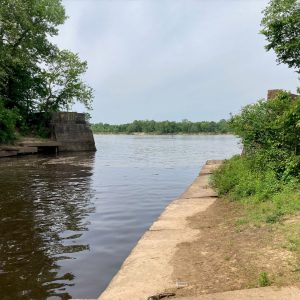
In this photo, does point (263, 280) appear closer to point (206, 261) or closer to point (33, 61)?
point (206, 261)

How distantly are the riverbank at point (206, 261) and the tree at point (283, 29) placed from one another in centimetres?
1773

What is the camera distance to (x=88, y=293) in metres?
4.64

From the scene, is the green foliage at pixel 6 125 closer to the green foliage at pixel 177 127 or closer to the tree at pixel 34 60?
the tree at pixel 34 60

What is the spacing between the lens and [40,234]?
7164 mm

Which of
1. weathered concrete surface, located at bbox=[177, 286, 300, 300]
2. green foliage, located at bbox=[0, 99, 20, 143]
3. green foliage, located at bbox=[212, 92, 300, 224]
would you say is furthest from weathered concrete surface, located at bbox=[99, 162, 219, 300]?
green foliage, located at bbox=[0, 99, 20, 143]

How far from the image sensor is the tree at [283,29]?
70.7 feet

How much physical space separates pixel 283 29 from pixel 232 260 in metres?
20.7

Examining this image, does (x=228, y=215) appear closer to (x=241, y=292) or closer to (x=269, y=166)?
(x=269, y=166)

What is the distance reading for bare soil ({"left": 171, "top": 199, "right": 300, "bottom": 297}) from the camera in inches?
159

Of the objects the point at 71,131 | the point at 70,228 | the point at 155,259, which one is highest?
the point at 71,131

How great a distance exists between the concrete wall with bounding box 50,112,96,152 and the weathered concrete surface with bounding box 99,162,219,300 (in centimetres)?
2814

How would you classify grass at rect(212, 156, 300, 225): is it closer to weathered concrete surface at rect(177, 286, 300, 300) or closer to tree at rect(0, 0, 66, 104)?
weathered concrete surface at rect(177, 286, 300, 300)

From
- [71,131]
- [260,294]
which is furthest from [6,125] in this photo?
[260,294]

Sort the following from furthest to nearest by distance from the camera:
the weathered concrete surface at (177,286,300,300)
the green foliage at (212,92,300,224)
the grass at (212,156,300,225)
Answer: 1. the green foliage at (212,92,300,224)
2. the grass at (212,156,300,225)
3. the weathered concrete surface at (177,286,300,300)
